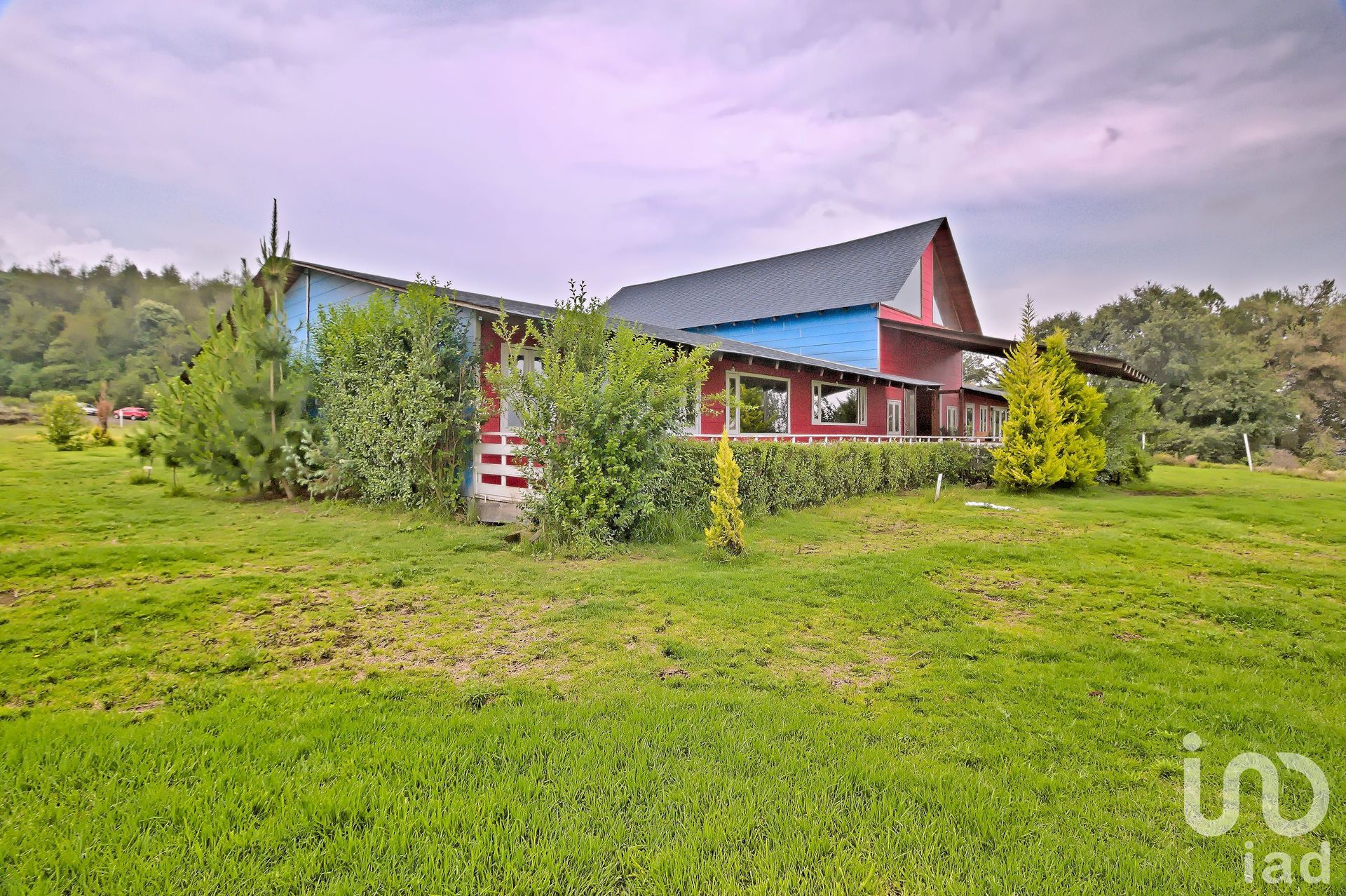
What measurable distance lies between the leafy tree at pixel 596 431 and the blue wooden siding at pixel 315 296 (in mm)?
6664

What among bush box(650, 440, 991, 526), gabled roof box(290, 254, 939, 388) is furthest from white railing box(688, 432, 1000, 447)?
gabled roof box(290, 254, 939, 388)

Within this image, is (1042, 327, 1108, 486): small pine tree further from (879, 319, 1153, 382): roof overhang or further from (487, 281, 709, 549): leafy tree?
(487, 281, 709, 549): leafy tree

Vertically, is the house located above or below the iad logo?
above

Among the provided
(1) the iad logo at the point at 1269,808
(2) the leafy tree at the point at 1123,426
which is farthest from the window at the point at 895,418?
(1) the iad logo at the point at 1269,808

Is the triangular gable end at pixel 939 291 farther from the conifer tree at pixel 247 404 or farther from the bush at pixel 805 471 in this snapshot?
the conifer tree at pixel 247 404

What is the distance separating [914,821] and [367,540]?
7.76 meters

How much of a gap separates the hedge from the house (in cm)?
118

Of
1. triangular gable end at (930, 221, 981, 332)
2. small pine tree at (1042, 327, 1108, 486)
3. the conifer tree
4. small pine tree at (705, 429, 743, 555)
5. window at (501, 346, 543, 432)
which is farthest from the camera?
triangular gable end at (930, 221, 981, 332)

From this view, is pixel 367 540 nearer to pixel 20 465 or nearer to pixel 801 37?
pixel 801 37

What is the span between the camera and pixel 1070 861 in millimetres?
2072

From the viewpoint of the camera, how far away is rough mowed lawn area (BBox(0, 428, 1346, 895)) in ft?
6.68

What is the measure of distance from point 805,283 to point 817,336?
9.27 ft

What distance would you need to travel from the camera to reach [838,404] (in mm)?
19578

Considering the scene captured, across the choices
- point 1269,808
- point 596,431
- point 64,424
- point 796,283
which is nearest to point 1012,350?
point 796,283
